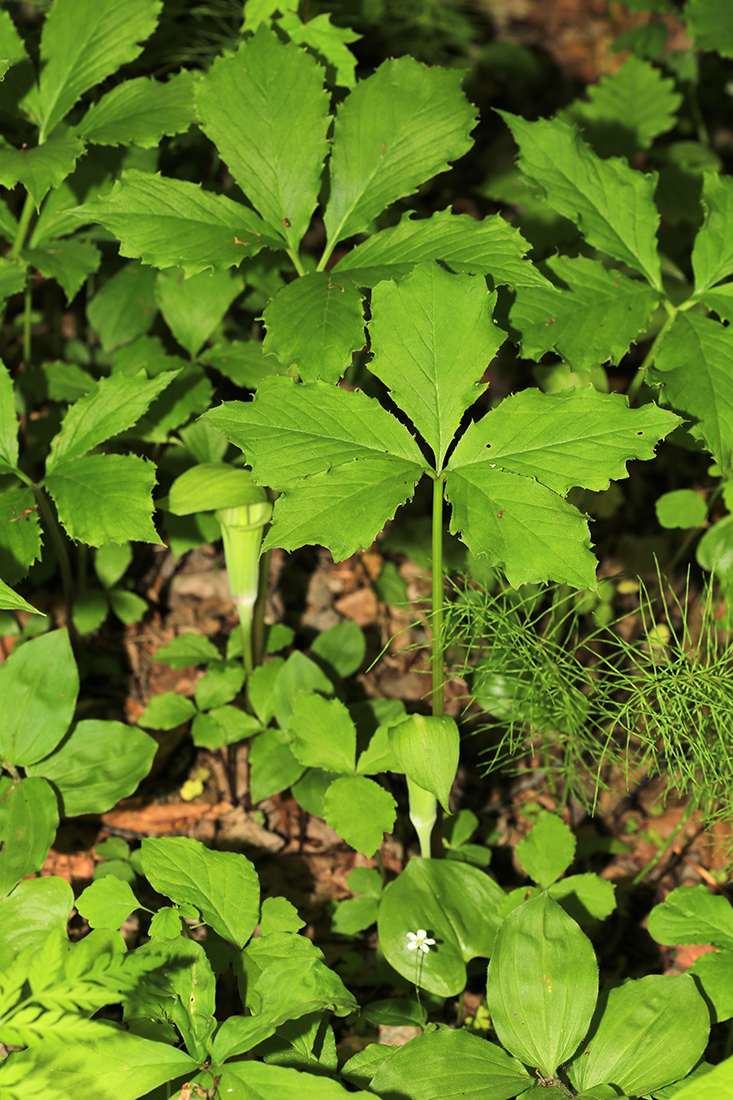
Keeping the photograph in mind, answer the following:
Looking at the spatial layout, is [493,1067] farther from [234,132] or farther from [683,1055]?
[234,132]

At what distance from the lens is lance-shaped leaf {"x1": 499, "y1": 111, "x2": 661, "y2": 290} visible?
6.41ft

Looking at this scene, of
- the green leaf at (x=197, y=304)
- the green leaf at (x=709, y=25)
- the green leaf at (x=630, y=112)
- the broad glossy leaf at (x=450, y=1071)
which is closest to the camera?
the broad glossy leaf at (x=450, y=1071)

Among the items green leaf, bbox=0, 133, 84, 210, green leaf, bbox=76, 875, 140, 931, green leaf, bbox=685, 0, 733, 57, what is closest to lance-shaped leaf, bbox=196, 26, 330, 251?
green leaf, bbox=0, 133, 84, 210

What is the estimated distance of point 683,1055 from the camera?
1547mm

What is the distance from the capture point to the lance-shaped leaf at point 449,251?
69.6 inches

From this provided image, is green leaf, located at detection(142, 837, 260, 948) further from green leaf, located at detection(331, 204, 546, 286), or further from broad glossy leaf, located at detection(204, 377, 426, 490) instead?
green leaf, located at detection(331, 204, 546, 286)

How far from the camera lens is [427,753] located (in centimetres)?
164

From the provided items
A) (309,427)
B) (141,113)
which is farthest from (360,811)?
(141,113)

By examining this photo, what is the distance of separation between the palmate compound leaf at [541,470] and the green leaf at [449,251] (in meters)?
0.33

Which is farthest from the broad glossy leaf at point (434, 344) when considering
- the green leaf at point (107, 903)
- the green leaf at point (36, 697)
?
the green leaf at point (107, 903)

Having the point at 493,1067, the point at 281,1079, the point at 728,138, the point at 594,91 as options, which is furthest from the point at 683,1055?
the point at 728,138

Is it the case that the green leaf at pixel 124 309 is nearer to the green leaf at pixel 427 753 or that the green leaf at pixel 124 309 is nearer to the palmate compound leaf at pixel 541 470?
the palmate compound leaf at pixel 541 470

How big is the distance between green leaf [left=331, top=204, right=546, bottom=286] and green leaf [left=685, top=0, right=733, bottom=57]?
172 centimetres

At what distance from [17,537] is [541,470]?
1.10 meters
